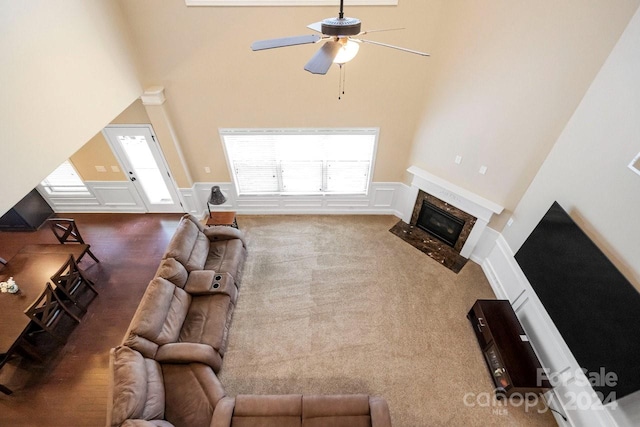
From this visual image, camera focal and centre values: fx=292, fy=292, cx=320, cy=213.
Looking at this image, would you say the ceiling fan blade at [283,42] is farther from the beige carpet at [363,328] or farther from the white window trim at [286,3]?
the beige carpet at [363,328]

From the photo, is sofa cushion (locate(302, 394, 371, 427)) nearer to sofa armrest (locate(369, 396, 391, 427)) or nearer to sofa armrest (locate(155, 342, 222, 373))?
sofa armrest (locate(369, 396, 391, 427))

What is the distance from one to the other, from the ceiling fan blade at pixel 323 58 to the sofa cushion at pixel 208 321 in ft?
10.8

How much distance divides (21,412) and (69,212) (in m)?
4.02

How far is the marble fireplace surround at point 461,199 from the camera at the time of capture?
4508 mm

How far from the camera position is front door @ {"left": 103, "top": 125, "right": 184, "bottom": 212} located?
16.8 ft

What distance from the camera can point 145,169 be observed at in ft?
18.5

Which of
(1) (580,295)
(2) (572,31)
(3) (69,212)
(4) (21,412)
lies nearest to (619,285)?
(1) (580,295)

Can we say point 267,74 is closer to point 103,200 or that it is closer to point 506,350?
point 103,200

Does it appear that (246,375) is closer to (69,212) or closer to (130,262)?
(130,262)

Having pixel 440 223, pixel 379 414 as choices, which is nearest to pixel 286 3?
pixel 440 223

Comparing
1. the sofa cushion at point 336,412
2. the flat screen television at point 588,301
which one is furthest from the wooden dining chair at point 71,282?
the flat screen television at point 588,301

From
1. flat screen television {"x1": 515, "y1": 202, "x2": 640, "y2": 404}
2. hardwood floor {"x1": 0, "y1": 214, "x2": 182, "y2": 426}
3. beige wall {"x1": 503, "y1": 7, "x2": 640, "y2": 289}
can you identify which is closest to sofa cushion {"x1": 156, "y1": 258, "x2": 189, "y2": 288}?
hardwood floor {"x1": 0, "y1": 214, "x2": 182, "y2": 426}

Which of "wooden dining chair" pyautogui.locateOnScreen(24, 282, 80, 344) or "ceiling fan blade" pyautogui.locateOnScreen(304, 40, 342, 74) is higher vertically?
"ceiling fan blade" pyautogui.locateOnScreen(304, 40, 342, 74)

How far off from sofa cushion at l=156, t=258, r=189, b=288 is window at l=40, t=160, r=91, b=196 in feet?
11.4
